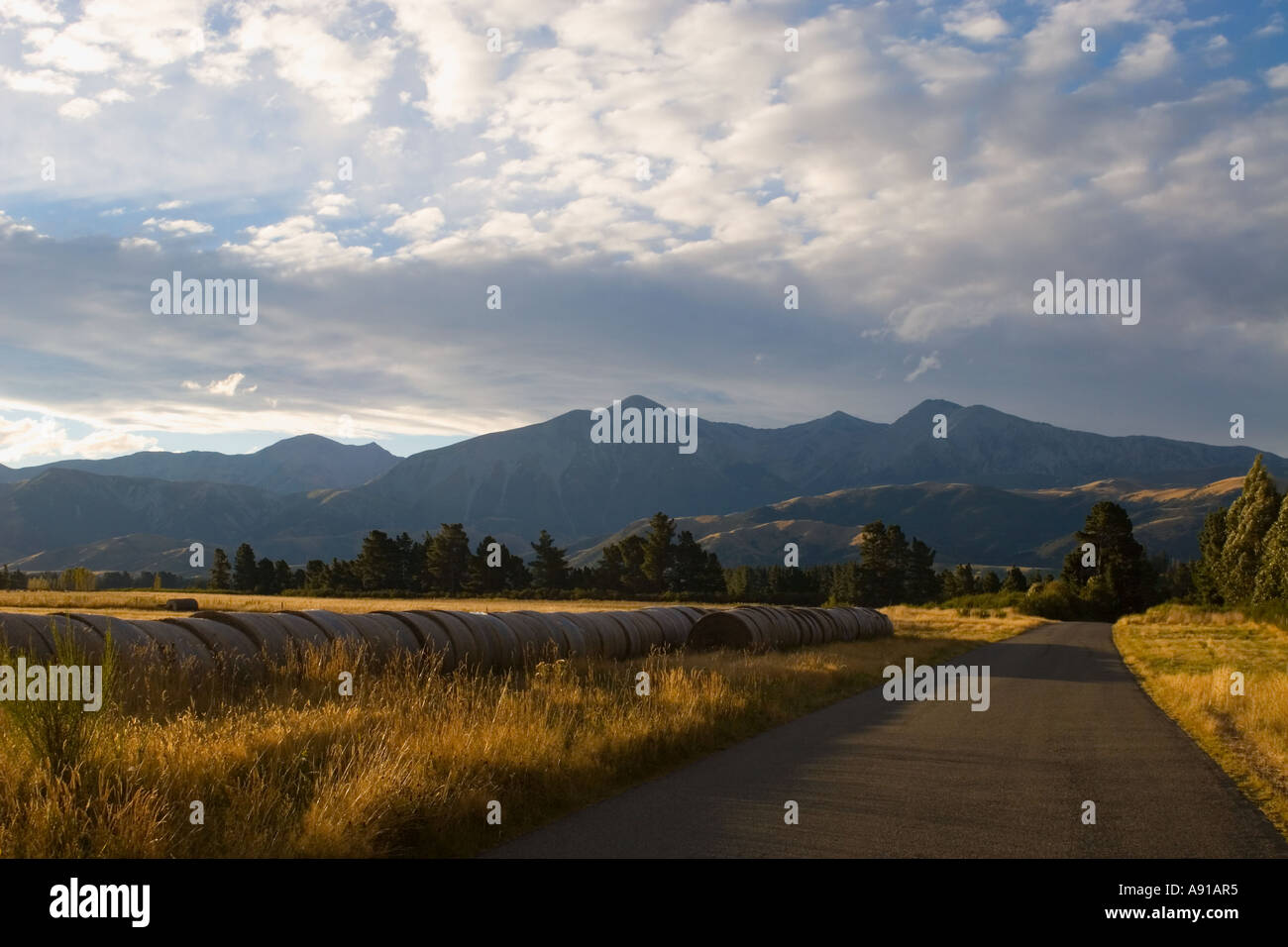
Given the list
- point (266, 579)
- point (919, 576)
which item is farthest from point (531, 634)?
point (266, 579)

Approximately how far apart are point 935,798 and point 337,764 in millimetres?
5967

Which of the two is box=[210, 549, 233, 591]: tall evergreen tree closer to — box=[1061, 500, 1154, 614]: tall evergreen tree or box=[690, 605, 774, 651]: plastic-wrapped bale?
box=[1061, 500, 1154, 614]: tall evergreen tree

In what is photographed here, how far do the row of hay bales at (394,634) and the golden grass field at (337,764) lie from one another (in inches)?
43.3

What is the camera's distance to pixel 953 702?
19938 millimetres

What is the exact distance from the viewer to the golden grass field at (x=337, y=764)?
23.9 feet

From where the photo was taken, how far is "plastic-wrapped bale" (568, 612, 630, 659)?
2653cm

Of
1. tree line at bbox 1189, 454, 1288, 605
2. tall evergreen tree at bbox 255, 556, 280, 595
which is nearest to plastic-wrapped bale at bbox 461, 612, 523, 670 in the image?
tree line at bbox 1189, 454, 1288, 605

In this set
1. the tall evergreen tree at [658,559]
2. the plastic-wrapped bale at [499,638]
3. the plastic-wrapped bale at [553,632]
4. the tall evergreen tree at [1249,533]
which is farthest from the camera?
the tall evergreen tree at [658,559]

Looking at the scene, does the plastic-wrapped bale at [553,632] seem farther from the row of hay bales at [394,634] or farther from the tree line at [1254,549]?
the tree line at [1254,549]

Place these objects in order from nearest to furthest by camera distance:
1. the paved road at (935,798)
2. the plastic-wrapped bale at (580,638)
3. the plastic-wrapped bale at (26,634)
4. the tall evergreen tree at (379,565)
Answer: the paved road at (935,798)
the plastic-wrapped bale at (26,634)
the plastic-wrapped bale at (580,638)
the tall evergreen tree at (379,565)

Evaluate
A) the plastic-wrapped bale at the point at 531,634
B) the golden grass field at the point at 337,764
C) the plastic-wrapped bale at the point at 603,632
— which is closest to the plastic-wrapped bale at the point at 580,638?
the plastic-wrapped bale at the point at 603,632
